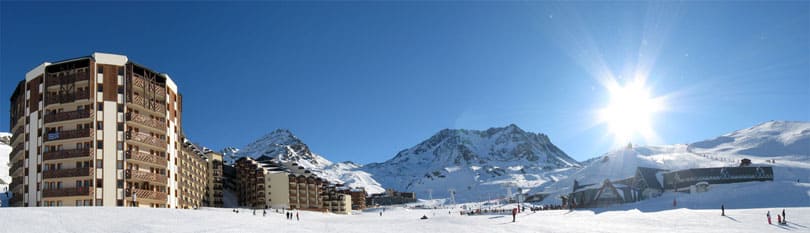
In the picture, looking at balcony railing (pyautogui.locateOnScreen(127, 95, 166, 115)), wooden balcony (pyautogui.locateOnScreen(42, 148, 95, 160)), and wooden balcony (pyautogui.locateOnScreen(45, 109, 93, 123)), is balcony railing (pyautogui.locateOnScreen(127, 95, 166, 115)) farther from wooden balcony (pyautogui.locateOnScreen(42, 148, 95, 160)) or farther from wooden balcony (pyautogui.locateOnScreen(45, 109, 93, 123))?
wooden balcony (pyautogui.locateOnScreen(42, 148, 95, 160))

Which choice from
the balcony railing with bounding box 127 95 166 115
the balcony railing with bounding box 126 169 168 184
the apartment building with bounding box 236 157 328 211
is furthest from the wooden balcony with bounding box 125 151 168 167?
the apartment building with bounding box 236 157 328 211

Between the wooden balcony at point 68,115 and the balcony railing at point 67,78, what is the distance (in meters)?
3.50

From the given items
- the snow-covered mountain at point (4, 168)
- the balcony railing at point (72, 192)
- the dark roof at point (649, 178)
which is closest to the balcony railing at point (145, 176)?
the balcony railing at point (72, 192)

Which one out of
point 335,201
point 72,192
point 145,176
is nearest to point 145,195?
point 145,176

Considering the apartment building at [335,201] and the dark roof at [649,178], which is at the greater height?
the dark roof at [649,178]

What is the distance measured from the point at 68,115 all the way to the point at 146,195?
11685mm

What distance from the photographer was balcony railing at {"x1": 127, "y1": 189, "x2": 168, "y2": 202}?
61.5m

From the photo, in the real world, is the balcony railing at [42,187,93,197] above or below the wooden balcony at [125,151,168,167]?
below

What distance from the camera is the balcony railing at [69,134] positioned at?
6025cm

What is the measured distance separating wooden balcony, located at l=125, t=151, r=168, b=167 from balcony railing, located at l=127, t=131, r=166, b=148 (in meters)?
1.38

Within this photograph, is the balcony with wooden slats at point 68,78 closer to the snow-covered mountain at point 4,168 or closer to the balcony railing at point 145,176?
the balcony railing at point 145,176

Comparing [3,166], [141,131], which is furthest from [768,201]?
[3,166]

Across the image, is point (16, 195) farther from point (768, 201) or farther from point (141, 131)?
point (768, 201)

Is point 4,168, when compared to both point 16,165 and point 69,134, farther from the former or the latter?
point 69,134
